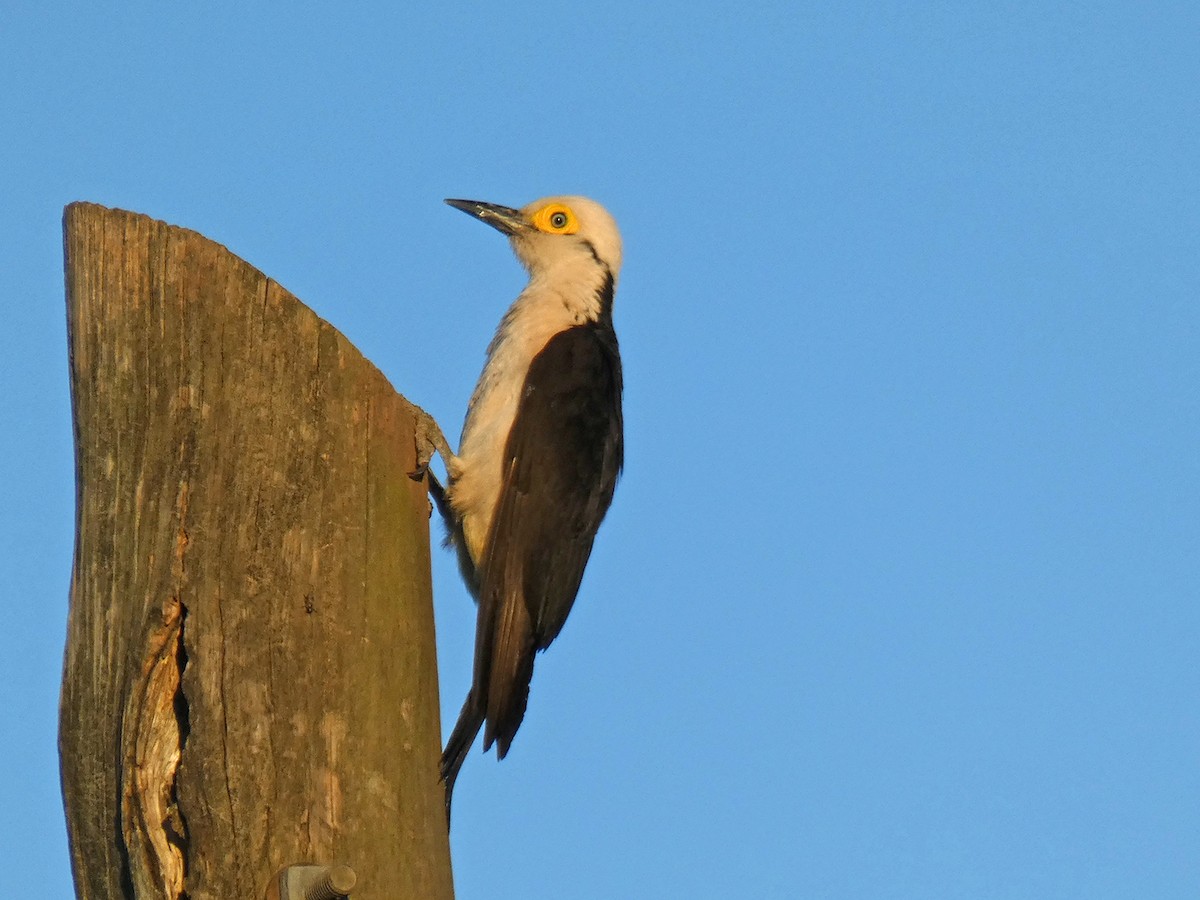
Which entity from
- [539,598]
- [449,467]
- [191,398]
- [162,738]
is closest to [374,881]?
[162,738]

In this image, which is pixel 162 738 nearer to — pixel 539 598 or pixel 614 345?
pixel 539 598

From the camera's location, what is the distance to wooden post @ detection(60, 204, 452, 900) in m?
2.95

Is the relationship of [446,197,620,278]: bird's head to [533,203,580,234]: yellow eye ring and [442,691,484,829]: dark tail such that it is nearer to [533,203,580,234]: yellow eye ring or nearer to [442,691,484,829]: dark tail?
[533,203,580,234]: yellow eye ring

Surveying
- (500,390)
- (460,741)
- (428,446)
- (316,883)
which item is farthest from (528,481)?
(316,883)

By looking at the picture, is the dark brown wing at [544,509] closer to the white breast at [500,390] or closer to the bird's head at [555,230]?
the white breast at [500,390]

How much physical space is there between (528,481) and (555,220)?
2.08m

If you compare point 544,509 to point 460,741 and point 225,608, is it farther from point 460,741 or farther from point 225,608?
point 225,608

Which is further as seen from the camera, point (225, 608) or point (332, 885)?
point (225, 608)

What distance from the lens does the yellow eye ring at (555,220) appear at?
669cm

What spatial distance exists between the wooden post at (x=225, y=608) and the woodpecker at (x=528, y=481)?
1017mm

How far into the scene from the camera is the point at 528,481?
5008 millimetres

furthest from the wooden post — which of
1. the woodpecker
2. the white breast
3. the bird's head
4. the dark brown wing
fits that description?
the bird's head

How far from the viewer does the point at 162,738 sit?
9.80ft

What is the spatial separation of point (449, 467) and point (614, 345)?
1.10 meters
